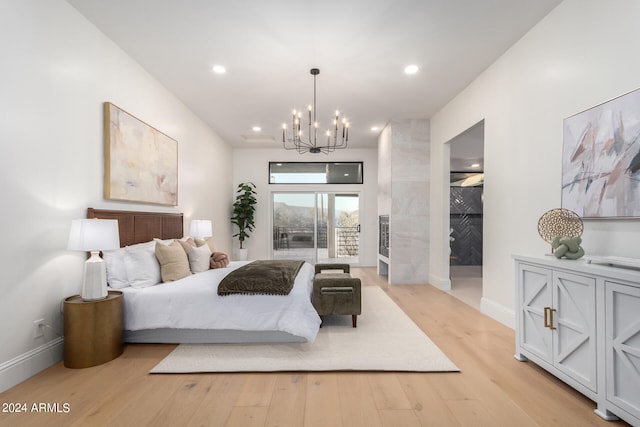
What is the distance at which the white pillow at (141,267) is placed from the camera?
9.61ft

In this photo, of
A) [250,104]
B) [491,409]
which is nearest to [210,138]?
[250,104]

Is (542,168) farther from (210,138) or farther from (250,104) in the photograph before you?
(210,138)

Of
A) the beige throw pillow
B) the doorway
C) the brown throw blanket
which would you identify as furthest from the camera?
the doorway

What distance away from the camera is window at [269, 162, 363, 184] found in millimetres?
7762

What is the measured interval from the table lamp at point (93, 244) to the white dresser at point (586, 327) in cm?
324

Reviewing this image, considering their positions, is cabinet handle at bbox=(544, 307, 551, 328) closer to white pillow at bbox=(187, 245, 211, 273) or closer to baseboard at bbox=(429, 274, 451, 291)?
baseboard at bbox=(429, 274, 451, 291)

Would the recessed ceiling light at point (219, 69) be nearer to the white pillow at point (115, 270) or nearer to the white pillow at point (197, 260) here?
the white pillow at point (197, 260)

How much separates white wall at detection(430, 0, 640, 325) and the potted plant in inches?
183

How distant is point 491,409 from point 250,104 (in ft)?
15.1

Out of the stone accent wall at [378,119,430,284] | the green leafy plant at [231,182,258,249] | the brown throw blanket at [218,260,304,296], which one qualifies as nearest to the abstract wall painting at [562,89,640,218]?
the brown throw blanket at [218,260,304,296]

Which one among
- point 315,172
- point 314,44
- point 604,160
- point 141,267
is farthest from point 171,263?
point 315,172

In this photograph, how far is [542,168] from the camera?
288 centimetres

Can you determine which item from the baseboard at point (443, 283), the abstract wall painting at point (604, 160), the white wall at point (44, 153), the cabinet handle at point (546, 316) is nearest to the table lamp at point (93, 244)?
the white wall at point (44, 153)

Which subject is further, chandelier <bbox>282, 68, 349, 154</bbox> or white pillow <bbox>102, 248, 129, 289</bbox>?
chandelier <bbox>282, 68, 349, 154</bbox>
